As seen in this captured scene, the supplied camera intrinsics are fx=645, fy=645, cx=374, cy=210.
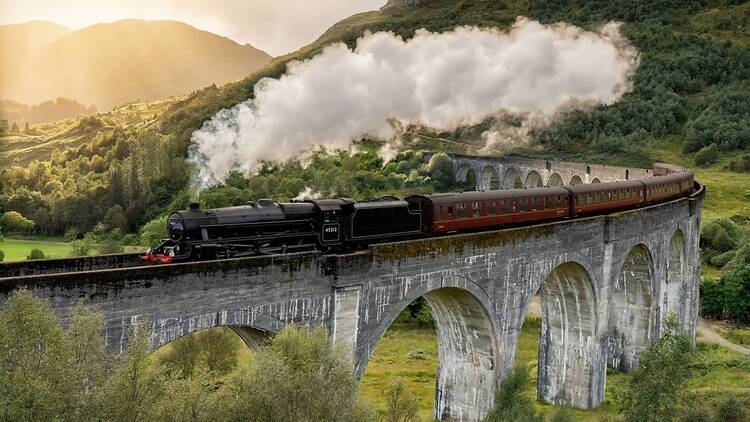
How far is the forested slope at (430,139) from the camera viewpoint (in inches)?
2662

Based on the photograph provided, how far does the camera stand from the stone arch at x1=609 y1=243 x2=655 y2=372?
111 ft

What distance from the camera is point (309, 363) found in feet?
46.9

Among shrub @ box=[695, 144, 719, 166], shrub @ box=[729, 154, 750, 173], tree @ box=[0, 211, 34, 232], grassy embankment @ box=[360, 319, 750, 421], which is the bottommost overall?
Result: grassy embankment @ box=[360, 319, 750, 421]

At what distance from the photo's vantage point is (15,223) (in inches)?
2621

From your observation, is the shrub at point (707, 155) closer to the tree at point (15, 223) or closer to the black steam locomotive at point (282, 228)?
the black steam locomotive at point (282, 228)

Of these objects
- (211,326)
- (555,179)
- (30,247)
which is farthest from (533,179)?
(211,326)

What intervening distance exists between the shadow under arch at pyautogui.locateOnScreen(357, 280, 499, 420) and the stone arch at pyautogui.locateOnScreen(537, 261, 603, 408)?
6052 millimetres

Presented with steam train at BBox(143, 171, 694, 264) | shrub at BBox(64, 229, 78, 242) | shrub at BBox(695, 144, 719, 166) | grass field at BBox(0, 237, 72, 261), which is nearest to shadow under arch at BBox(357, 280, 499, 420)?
steam train at BBox(143, 171, 694, 264)

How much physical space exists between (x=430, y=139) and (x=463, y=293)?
84640 millimetres

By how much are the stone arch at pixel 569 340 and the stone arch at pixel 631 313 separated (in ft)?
20.0

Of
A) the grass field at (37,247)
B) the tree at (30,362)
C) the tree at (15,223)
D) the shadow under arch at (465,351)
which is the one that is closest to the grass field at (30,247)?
the grass field at (37,247)

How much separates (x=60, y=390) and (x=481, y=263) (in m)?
14.6

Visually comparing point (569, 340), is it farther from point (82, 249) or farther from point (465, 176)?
point (465, 176)

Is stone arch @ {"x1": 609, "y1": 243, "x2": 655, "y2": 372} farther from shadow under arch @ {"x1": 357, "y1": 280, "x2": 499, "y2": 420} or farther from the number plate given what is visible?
the number plate
